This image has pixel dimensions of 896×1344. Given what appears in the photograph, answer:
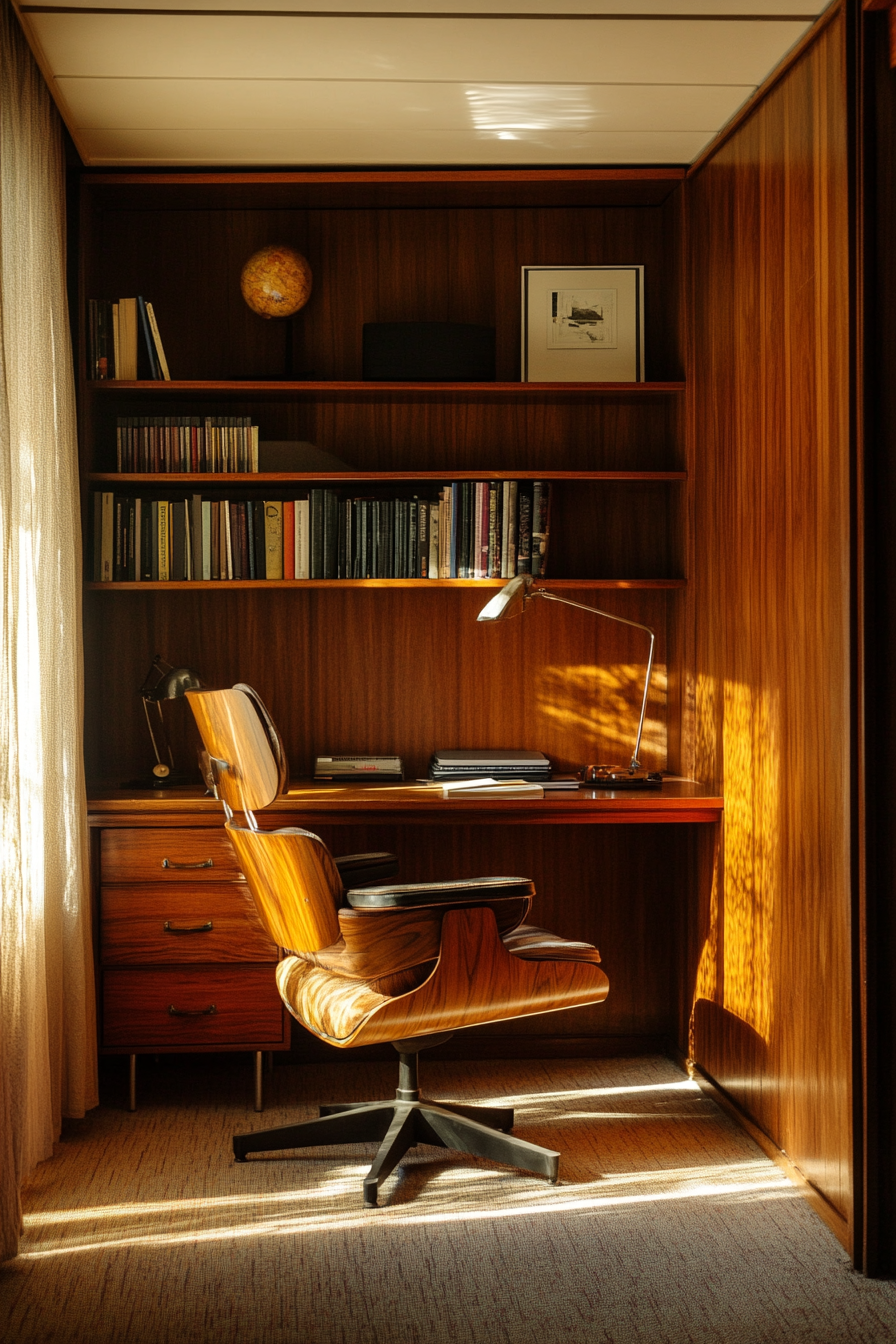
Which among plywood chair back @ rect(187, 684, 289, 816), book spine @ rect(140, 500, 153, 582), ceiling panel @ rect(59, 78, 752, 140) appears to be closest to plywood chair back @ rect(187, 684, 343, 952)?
plywood chair back @ rect(187, 684, 289, 816)

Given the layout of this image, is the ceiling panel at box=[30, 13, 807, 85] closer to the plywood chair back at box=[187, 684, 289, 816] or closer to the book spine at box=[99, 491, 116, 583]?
the book spine at box=[99, 491, 116, 583]

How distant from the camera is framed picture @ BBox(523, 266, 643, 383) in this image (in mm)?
3367

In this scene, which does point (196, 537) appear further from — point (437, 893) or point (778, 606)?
point (778, 606)

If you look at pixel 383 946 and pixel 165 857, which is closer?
pixel 383 946

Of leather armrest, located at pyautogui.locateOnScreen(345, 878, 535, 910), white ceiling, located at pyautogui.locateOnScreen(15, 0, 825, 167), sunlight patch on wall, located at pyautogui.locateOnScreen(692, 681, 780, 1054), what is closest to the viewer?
leather armrest, located at pyautogui.locateOnScreen(345, 878, 535, 910)

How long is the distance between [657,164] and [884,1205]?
2.66 meters

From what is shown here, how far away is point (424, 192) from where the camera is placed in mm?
3271

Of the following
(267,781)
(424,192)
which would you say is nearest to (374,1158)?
(267,781)

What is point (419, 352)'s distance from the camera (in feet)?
10.6

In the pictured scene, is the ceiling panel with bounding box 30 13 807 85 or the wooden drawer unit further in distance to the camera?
the wooden drawer unit

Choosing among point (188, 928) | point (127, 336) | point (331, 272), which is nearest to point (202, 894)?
point (188, 928)

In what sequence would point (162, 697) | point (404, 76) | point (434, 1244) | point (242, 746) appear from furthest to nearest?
point (162, 697) < point (404, 76) < point (242, 746) < point (434, 1244)

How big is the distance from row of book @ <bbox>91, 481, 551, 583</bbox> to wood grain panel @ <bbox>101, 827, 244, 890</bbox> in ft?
2.39

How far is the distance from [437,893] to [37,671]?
3.34 feet
